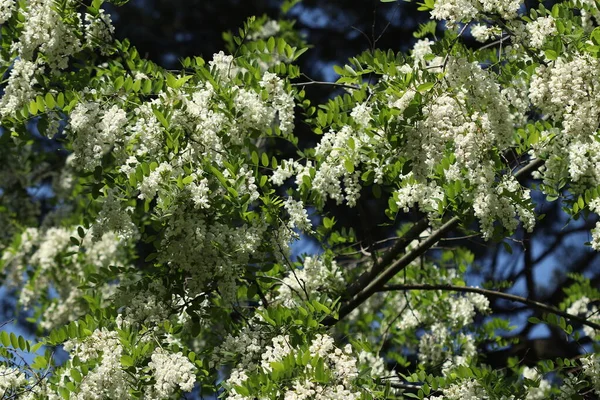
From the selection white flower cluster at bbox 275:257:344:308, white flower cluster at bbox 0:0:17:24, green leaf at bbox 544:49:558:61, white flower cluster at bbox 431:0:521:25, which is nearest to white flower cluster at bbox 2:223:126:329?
white flower cluster at bbox 275:257:344:308

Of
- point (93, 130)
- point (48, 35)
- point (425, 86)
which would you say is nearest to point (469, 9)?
point (425, 86)

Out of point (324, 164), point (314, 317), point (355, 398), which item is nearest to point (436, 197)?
point (324, 164)

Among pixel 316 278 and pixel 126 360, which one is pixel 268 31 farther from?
pixel 126 360

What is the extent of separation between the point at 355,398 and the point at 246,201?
909mm

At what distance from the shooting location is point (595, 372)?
384cm

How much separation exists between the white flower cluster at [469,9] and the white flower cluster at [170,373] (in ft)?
4.86

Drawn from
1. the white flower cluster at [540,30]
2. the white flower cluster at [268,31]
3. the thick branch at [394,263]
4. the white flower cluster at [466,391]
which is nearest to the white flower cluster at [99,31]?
the thick branch at [394,263]

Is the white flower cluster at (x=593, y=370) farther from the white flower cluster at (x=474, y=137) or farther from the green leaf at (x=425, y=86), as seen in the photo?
the green leaf at (x=425, y=86)

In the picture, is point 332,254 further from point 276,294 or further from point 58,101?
point 58,101

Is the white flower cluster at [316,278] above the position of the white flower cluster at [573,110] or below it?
above

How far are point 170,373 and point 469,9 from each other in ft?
5.26

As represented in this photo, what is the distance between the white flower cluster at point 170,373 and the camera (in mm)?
3267

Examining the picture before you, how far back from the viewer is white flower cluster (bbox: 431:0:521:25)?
337 cm

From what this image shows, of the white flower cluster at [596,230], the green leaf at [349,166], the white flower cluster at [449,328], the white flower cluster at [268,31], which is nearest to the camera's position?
the white flower cluster at [596,230]
